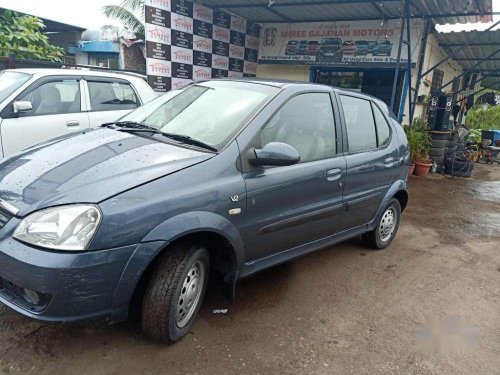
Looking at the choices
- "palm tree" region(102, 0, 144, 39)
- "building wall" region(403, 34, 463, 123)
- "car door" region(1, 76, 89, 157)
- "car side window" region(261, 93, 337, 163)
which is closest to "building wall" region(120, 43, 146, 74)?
"palm tree" region(102, 0, 144, 39)

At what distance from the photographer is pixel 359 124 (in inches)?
138

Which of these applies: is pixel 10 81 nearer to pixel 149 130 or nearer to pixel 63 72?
pixel 63 72

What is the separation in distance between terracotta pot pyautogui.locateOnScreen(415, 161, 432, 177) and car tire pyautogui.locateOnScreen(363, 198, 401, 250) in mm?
5009

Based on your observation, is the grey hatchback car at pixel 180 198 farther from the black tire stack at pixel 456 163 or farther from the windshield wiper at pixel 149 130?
the black tire stack at pixel 456 163

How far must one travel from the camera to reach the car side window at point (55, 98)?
448cm

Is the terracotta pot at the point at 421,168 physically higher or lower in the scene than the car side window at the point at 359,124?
lower

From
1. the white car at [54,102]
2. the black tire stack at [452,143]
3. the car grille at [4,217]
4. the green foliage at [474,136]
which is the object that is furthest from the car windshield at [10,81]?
the green foliage at [474,136]

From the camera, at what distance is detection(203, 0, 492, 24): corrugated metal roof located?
22.9 feet

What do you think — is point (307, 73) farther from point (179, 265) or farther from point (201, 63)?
point (179, 265)

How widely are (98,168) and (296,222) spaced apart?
140 cm

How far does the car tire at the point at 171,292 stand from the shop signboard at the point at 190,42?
19.9 feet

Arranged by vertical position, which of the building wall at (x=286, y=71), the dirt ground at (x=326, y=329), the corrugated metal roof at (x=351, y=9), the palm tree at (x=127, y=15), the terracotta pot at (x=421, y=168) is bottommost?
the dirt ground at (x=326, y=329)

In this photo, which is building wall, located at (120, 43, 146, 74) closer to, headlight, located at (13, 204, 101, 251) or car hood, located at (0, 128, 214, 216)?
car hood, located at (0, 128, 214, 216)

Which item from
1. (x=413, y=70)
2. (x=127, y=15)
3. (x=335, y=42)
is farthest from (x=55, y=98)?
(x=127, y=15)
